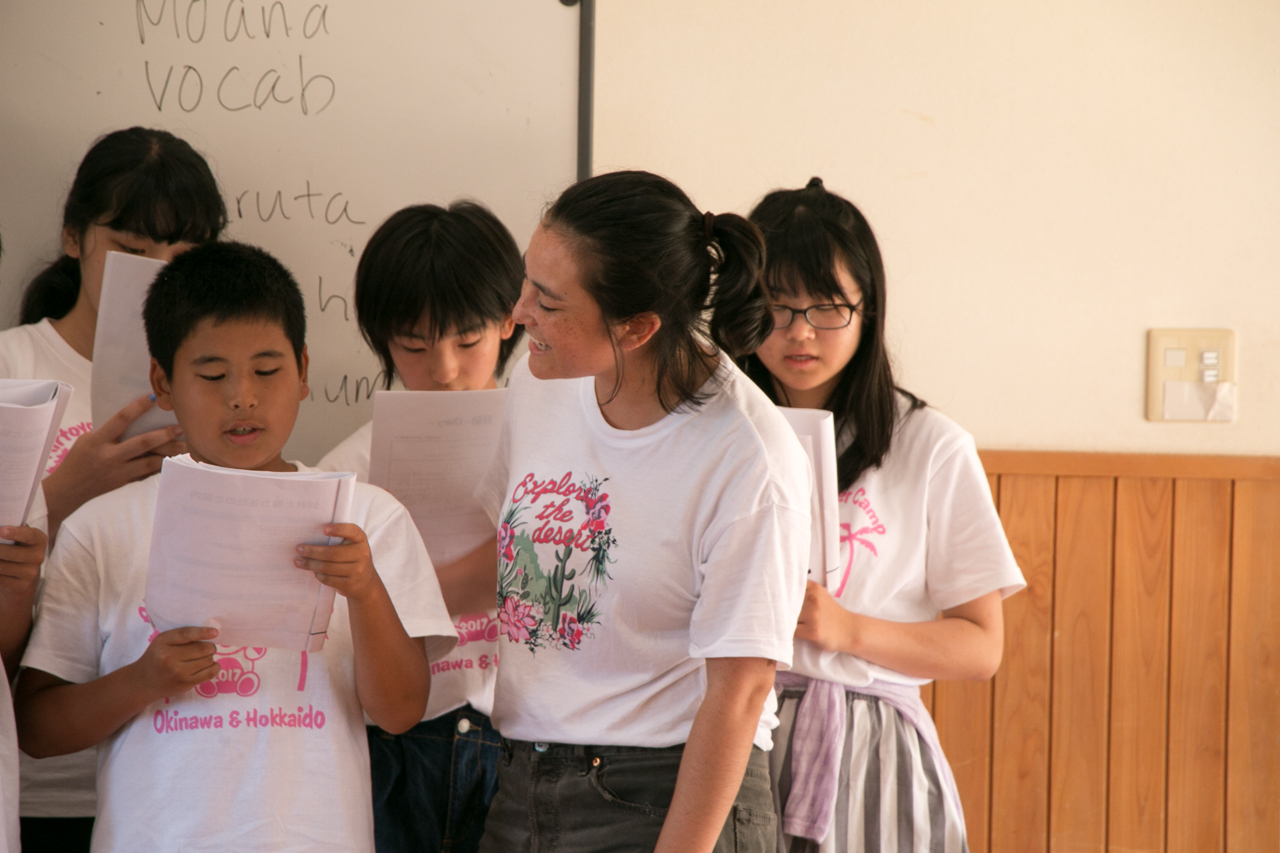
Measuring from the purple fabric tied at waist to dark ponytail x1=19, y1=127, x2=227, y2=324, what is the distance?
1.12m

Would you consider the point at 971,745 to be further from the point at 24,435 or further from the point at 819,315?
the point at 24,435

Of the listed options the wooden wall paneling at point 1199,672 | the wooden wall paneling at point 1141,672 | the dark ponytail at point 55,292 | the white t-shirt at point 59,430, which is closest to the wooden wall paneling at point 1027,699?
the wooden wall paneling at point 1141,672

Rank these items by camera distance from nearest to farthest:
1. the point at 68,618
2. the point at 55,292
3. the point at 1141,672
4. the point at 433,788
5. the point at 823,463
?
the point at 68,618, the point at 823,463, the point at 433,788, the point at 55,292, the point at 1141,672

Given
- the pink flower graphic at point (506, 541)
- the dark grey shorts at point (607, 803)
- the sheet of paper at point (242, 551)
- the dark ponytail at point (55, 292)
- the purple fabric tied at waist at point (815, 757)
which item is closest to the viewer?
the sheet of paper at point (242, 551)

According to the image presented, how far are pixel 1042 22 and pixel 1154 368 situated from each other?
2.31 feet

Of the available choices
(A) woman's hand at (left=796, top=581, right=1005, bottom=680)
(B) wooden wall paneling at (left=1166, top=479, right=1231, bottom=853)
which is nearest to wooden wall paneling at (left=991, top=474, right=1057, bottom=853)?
(B) wooden wall paneling at (left=1166, top=479, right=1231, bottom=853)

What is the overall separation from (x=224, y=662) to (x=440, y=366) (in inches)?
21.1

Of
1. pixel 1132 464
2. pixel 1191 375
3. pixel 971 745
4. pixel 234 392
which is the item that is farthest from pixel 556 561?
pixel 1191 375

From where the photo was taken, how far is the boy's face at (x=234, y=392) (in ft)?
3.84

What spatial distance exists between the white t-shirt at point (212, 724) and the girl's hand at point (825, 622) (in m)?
0.46

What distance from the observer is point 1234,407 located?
5.98 feet

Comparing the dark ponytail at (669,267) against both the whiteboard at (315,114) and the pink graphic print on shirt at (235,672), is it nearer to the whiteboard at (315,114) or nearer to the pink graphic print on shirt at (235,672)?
the pink graphic print on shirt at (235,672)

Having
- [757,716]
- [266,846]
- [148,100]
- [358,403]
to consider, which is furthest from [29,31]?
[757,716]

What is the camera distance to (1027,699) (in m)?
1.84
